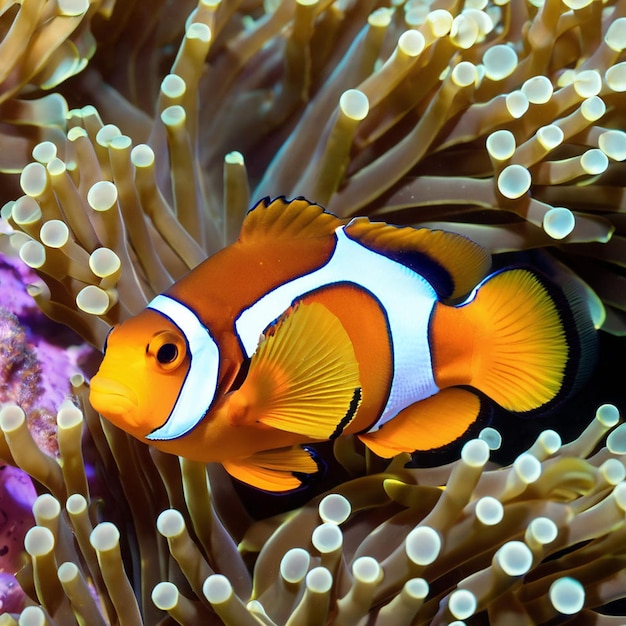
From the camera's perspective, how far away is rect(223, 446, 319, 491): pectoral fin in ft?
2.79

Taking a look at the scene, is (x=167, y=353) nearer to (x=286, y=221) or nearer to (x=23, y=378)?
(x=286, y=221)

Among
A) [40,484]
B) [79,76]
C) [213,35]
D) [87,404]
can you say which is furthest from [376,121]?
[40,484]

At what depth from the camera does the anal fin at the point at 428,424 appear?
92 centimetres

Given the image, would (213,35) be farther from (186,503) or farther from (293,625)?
(293,625)

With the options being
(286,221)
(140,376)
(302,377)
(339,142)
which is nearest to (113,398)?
(140,376)

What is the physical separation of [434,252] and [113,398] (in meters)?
0.45

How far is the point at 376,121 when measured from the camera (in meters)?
1.14

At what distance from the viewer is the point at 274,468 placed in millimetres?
865

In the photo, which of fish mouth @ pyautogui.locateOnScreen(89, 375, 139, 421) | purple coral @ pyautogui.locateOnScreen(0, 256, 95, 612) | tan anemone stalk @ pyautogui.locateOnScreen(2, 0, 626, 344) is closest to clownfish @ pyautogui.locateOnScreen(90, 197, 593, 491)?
fish mouth @ pyautogui.locateOnScreen(89, 375, 139, 421)

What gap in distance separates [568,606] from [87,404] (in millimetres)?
664

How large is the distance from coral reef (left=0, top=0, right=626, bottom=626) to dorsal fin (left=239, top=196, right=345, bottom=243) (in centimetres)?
19

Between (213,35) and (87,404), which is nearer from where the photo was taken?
(87,404)

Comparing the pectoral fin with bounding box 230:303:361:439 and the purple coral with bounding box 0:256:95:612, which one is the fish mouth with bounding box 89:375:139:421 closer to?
the pectoral fin with bounding box 230:303:361:439

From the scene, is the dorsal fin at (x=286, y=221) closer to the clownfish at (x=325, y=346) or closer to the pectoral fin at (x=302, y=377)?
the clownfish at (x=325, y=346)
